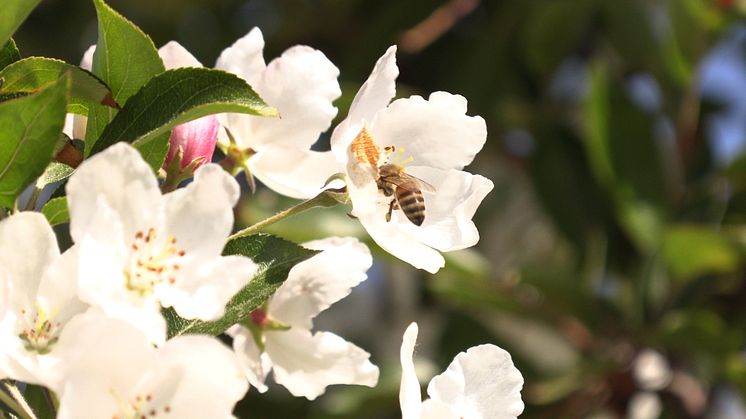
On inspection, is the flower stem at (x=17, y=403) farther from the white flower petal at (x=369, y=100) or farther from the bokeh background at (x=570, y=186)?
the bokeh background at (x=570, y=186)

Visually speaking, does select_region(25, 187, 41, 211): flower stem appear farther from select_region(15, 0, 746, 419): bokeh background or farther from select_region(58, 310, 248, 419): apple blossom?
select_region(15, 0, 746, 419): bokeh background

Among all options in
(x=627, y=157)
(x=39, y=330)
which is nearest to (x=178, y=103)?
(x=39, y=330)

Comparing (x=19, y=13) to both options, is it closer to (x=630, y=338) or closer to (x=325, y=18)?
(x=630, y=338)

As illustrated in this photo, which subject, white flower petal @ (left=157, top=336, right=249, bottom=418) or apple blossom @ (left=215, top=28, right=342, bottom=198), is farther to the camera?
apple blossom @ (left=215, top=28, right=342, bottom=198)

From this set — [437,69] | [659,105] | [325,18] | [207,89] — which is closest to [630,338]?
[659,105]

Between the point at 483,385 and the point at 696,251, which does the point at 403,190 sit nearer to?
the point at 483,385

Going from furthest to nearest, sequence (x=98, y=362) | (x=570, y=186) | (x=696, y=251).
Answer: (x=570, y=186)
(x=696, y=251)
(x=98, y=362)

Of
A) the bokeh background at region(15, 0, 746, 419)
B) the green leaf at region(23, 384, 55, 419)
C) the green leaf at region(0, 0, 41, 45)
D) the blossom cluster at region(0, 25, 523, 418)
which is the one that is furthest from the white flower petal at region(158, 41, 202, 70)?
the bokeh background at region(15, 0, 746, 419)
